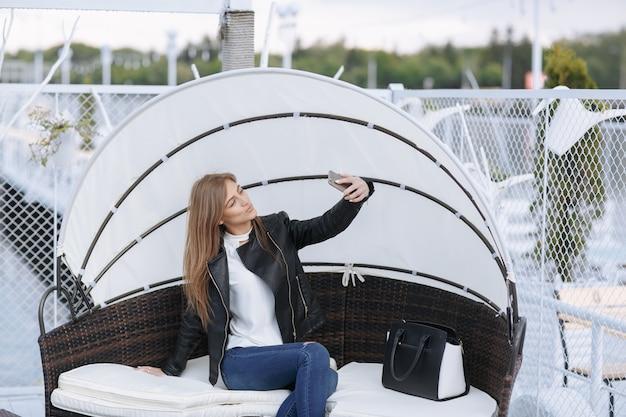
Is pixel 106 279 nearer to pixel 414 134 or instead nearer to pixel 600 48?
pixel 414 134

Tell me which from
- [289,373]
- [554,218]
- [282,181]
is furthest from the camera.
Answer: [554,218]

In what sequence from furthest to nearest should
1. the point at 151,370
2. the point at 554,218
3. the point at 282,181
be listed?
the point at 554,218, the point at 282,181, the point at 151,370

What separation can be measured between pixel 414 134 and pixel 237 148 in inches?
42.6

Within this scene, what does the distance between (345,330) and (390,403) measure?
3.42 ft

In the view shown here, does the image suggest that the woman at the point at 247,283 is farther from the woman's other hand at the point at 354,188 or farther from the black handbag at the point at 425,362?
the black handbag at the point at 425,362

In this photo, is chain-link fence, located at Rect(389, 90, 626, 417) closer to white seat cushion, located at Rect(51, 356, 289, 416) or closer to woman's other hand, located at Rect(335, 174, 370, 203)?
woman's other hand, located at Rect(335, 174, 370, 203)

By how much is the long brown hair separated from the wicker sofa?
0.44 metres

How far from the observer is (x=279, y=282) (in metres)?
4.88

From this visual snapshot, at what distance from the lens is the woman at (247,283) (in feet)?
15.5

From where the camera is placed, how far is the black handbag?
468 centimetres

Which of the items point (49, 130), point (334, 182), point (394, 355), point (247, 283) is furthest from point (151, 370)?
point (49, 130)

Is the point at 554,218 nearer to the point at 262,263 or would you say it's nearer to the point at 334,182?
the point at 334,182

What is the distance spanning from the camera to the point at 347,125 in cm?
499

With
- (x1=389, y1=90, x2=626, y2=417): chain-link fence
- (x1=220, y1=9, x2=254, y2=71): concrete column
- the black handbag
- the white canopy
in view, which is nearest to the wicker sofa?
the white canopy
